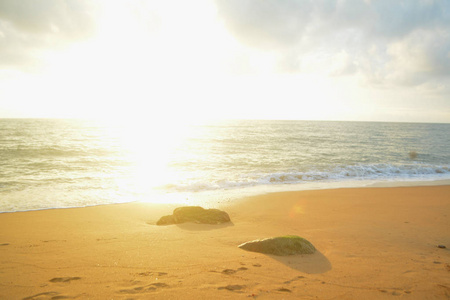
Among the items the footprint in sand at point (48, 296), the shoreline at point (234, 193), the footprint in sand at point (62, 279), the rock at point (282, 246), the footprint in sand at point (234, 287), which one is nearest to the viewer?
the footprint in sand at point (48, 296)

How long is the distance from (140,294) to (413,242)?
6.05 meters

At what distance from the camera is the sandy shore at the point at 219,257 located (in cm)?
408

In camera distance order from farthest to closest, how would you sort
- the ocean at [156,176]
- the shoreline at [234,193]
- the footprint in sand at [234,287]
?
1. the ocean at [156,176]
2. the shoreline at [234,193]
3. the footprint in sand at [234,287]

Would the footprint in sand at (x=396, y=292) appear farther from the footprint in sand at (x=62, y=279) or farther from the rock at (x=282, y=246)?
the footprint in sand at (x=62, y=279)

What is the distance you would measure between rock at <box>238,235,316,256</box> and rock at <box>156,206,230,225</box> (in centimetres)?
210

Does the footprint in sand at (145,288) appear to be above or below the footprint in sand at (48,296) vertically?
below

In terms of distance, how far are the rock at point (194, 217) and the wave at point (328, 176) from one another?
5.45 meters

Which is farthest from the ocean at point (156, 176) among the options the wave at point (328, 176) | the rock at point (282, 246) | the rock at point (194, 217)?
the rock at point (282, 246)

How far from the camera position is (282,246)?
5.50m

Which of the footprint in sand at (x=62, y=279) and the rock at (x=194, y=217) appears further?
the rock at (x=194, y=217)

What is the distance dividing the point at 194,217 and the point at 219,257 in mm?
2563

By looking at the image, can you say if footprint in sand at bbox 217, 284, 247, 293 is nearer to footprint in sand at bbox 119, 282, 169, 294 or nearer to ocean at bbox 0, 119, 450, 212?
footprint in sand at bbox 119, 282, 169, 294

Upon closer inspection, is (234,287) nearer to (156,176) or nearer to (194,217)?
(194,217)

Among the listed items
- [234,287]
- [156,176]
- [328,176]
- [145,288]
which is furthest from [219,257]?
[328,176]
